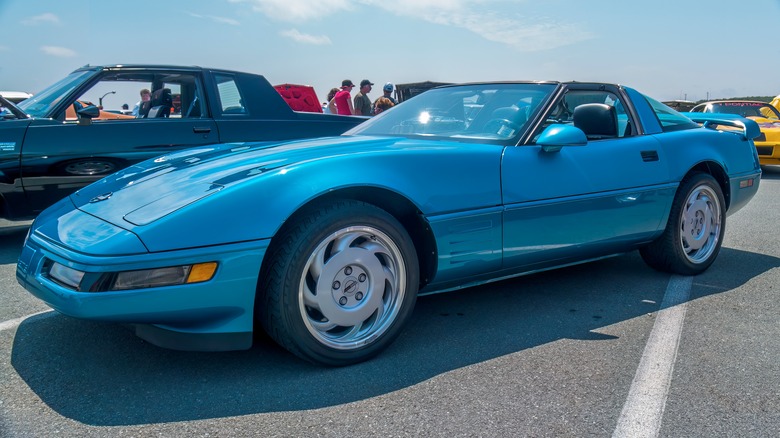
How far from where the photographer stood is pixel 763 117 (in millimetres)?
12242

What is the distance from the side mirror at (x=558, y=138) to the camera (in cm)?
323

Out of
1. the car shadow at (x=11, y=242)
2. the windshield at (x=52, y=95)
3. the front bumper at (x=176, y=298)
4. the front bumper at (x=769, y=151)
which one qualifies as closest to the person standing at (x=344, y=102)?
the windshield at (x=52, y=95)

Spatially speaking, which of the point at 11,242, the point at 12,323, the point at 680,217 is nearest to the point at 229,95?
the point at 11,242

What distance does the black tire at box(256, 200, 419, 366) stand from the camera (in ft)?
8.06

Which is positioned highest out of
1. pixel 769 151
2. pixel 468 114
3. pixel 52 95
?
pixel 52 95

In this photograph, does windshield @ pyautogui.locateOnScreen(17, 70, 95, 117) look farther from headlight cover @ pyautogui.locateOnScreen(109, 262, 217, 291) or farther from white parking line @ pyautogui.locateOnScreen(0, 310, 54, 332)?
headlight cover @ pyautogui.locateOnScreen(109, 262, 217, 291)

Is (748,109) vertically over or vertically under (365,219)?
under

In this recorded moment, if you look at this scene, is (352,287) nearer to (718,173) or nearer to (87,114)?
(718,173)

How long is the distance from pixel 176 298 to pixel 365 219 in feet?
2.54

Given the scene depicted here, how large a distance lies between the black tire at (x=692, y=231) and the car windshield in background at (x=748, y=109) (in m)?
9.10

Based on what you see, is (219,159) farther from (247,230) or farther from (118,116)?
(118,116)

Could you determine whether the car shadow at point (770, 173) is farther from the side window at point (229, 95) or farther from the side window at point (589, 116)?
the side window at point (229, 95)

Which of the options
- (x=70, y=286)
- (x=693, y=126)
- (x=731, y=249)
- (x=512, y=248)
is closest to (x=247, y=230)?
(x=70, y=286)

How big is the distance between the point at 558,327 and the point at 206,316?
166 centimetres
